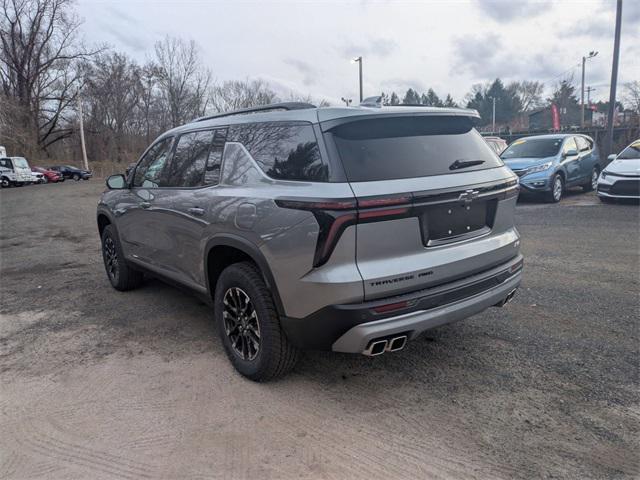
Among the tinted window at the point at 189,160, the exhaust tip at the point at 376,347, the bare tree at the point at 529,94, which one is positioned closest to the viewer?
the exhaust tip at the point at 376,347

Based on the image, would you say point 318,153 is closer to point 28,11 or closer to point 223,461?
point 223,461

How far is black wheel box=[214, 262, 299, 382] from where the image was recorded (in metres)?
3.00

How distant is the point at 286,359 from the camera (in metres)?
3.10

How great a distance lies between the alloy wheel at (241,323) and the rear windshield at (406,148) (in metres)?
1.19

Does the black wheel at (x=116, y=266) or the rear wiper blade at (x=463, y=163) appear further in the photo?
the black wheel at (x=116, y=266)

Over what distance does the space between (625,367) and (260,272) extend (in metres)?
2.61

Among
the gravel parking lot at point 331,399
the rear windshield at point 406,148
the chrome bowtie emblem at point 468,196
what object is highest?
the rear windshield at point 406,148

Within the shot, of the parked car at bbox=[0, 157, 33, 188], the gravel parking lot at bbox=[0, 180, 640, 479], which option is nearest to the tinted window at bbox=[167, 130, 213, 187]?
the gravel parking lot at bbox=[0, 180, 640, 479]

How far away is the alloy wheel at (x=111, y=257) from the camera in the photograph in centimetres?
559

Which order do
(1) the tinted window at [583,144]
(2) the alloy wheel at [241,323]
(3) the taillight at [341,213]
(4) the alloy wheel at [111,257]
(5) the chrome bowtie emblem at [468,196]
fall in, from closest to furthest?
(3) the taillight at [341,213]
(5) the chrome bowtie emblem at [468,196]
(2) the alloy wheel at [241,323]
(4) the alloy wheel at [111,257]
(1) the tinted window at [583,144]

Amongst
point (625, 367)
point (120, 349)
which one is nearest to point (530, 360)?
point (625, 367)

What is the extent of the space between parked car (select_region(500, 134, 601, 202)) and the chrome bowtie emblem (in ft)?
30.9

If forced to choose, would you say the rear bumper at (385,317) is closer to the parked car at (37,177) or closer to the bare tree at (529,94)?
the parked car at (37,177)

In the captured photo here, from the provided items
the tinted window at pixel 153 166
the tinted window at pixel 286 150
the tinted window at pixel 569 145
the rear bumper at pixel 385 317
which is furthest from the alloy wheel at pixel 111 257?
the tinted window at pixel 569 145
